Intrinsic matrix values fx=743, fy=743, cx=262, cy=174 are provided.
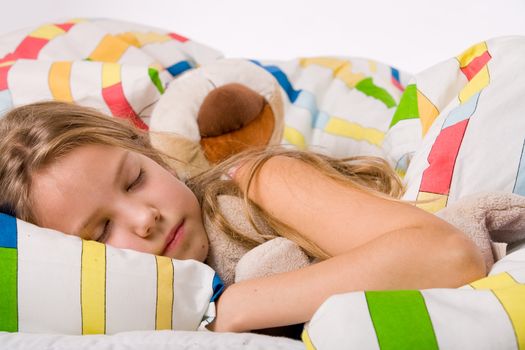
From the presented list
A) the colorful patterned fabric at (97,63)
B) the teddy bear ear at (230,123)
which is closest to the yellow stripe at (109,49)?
the colorful patterned fabric at (97,63)

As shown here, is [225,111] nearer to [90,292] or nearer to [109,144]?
[109,144]

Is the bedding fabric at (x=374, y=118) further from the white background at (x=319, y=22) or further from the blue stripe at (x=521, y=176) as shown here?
the white background at (x=319, y=22)

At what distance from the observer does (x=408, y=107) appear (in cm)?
133

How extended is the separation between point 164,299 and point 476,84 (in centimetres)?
61

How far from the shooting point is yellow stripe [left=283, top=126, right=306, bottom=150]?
1.56m

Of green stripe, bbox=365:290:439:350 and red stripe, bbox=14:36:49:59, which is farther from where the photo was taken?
red stripe, bbox=14:36:49:59

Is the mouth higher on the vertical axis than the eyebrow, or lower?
lower

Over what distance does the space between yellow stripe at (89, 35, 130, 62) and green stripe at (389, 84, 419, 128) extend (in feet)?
2.37

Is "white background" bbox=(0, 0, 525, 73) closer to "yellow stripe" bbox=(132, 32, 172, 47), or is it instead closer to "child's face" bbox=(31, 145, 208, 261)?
"yellow stripe" bbox=(132, 32, 172, 47)

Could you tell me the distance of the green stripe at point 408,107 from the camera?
1318 millimetres

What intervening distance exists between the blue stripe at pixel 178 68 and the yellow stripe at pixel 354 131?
15.9 inches

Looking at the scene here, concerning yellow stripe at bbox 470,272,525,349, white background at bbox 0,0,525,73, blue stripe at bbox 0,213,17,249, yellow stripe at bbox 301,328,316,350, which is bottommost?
white background at bbox 0,0,525,73

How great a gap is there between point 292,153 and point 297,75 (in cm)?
73

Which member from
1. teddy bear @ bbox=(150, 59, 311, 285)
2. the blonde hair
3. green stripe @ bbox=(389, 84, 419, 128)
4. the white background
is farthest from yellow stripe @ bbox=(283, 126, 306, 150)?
the white background
